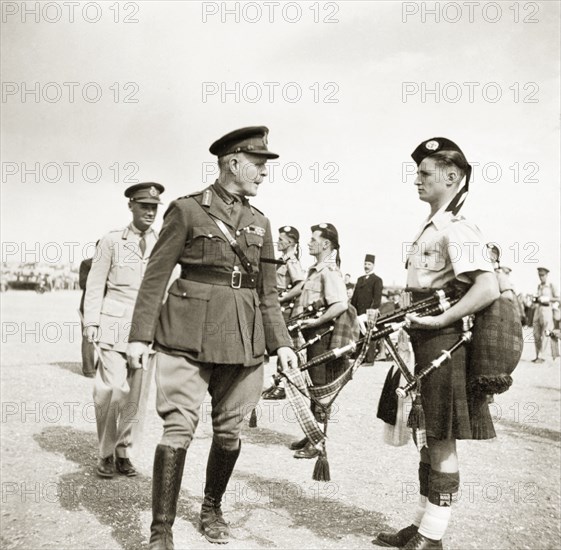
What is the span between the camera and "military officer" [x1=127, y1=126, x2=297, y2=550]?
375 cm

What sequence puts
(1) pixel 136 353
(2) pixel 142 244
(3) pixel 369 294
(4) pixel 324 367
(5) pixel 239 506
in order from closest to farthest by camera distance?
1. (1) pixel 136 353
2. (5) pixel 239 506
3. (2) pixel 142 244
4. (4) pixel 324 367
5. (3) pixel 369 294

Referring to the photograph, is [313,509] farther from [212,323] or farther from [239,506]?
[212,323]

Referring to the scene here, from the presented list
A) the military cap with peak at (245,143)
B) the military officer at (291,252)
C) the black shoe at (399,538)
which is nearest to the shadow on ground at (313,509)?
the black shoe at (399,538)

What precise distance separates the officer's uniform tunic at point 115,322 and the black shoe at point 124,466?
0.04 metres

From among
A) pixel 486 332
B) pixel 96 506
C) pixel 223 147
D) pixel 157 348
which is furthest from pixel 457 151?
pixel 96 506

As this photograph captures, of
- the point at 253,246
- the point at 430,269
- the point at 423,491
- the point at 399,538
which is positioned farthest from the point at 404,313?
the point at 399,538

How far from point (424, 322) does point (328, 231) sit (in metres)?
3.27

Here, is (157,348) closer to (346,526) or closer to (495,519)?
(346,526)

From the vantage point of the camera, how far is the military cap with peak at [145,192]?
609 centimetres

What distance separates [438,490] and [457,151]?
6.61ft

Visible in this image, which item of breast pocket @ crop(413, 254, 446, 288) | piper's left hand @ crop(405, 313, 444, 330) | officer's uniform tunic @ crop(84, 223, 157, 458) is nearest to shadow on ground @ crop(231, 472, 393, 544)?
officer's uniform tunic @ crop(84, 223, 157, 458)

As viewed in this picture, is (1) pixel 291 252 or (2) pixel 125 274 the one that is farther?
(1) pixel 291 252

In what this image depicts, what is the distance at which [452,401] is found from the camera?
3.82 m

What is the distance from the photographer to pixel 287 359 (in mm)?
4125
